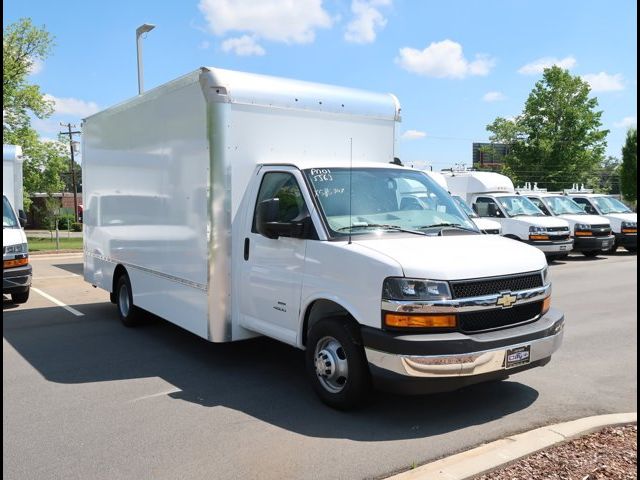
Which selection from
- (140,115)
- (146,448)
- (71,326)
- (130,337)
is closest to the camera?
(146,448)

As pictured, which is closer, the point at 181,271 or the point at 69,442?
the point at 69,442

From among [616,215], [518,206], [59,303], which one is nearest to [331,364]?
[59,303]

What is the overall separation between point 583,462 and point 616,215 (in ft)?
60.6

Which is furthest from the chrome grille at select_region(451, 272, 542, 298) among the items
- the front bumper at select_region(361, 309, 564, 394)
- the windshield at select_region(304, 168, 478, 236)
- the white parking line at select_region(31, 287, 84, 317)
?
the white parking line at select_region(31, 287, 84, 317)

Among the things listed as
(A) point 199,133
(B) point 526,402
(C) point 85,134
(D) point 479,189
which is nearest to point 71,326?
(C) point 85,134

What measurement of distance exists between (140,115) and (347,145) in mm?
2698

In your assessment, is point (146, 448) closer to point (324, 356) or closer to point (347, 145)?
point (324, 356)

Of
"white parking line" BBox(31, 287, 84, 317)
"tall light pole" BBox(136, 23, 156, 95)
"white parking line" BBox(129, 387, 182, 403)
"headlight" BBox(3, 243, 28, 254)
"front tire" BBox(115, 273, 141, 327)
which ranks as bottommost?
"white parking line" BBox(129, 387, 182, 403)

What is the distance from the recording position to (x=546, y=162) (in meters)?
51.0

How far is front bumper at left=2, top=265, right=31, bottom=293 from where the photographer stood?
32.0 ft

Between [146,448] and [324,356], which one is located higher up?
[324,356]

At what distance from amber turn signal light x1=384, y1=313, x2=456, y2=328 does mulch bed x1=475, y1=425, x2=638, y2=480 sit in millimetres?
1057

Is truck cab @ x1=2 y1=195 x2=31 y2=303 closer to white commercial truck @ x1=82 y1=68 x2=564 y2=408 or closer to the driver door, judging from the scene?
white commercial truck @ x1=82 y1=68 x2=564 y2=408

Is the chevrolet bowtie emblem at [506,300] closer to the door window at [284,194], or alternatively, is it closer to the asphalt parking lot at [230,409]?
the asphalt parking lot at [230,409]
